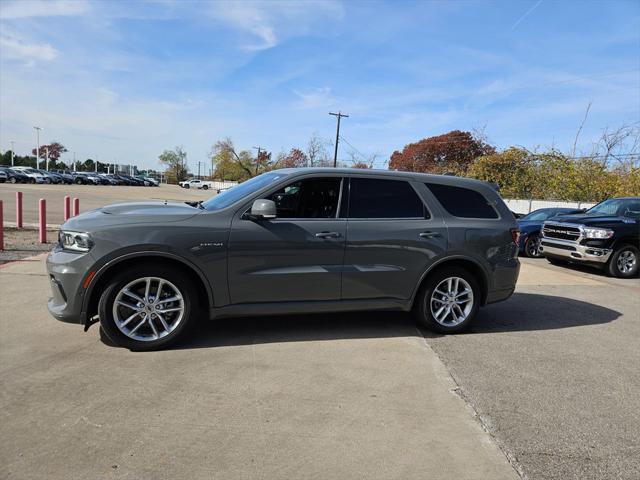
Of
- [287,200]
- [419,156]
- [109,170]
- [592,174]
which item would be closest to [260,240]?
[287,200]

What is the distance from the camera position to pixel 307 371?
406 centimetres

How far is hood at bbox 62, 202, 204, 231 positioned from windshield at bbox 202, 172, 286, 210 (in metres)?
0.22

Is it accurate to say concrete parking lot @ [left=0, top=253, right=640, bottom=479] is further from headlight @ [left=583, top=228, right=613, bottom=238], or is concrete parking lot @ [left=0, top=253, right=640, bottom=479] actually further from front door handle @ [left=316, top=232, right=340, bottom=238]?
headlight @ [left=583, top=228, right=613, bottom=238]

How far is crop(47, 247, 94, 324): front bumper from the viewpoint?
4117mm

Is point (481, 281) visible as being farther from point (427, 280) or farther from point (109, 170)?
point (109, 170)

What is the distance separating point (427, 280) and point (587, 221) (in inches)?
265

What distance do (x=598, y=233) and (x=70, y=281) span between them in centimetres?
973

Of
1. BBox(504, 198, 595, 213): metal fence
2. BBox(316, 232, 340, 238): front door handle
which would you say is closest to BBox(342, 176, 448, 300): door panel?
BBox(316, 232, 340, 238): front door handle

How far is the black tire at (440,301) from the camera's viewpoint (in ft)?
16.9

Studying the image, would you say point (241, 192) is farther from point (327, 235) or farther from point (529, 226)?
point (529, 226)

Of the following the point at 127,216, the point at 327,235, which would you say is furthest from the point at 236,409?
the point at 127,216

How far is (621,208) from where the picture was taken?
422 inches

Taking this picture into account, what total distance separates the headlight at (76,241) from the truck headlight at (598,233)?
31.1ft

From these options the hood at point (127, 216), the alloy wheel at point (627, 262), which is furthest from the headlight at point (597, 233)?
the hood at point (127, 216)
